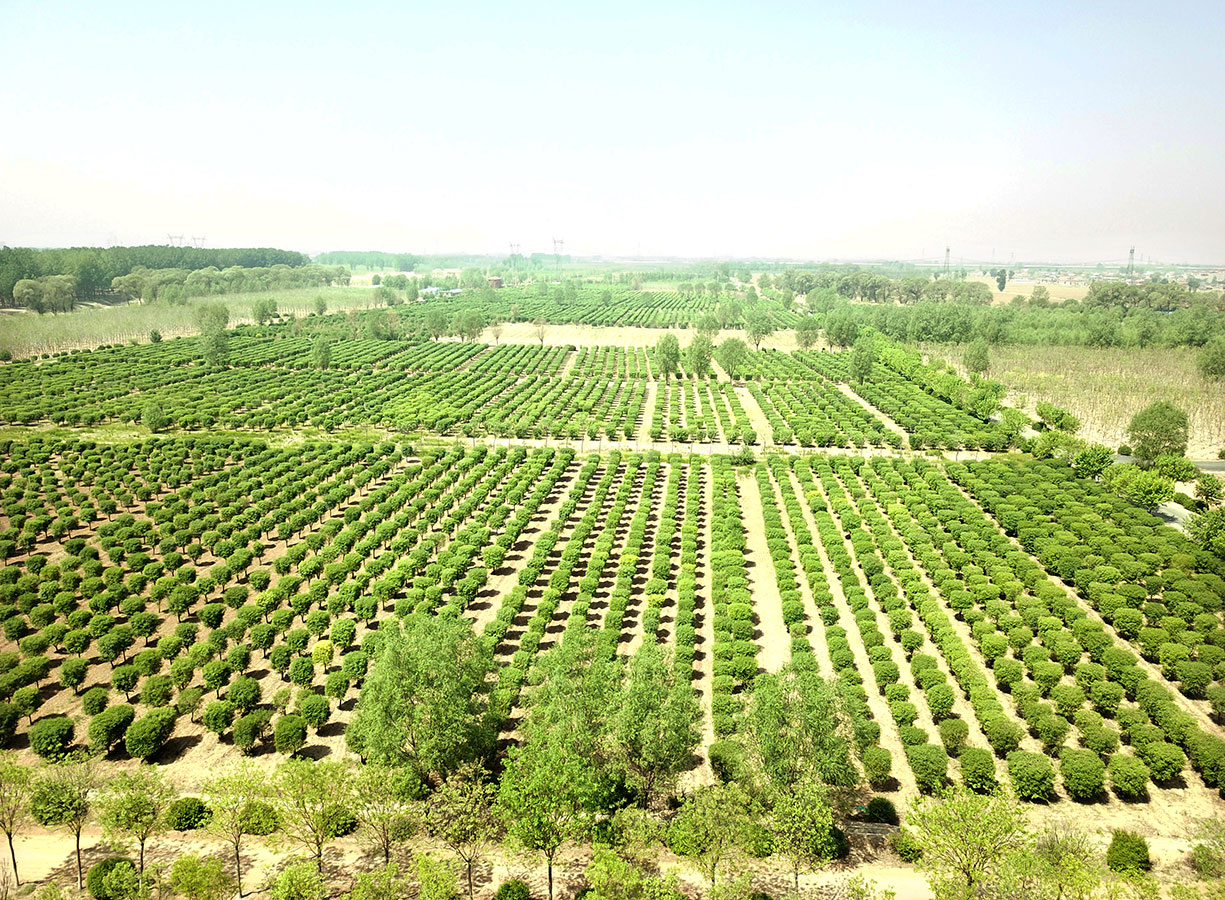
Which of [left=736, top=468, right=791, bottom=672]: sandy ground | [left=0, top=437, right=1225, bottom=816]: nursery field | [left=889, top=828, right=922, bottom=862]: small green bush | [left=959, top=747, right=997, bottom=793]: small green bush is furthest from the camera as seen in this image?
[left=736, top=468, right=791, bottom=672]: sandy ground

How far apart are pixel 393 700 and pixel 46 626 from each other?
101 ft

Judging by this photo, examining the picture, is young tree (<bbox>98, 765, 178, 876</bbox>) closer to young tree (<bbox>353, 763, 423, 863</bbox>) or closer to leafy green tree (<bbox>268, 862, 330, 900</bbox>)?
leafy green tree (<bbox>268, 862, 330, 900</bbox>)

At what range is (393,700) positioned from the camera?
2505 cm

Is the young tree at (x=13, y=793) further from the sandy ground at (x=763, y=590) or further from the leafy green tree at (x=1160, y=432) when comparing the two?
the leafy green tree at (x=1160, y=432)

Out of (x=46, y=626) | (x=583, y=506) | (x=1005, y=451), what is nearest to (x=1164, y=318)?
(x=1005, y=451)

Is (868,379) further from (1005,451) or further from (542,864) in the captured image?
(542,864)

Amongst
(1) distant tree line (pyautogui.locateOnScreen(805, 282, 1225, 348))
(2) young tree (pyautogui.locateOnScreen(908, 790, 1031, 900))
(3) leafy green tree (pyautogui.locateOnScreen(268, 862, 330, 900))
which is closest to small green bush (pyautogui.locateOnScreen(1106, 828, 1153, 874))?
(2) young tree (pyautogui.locateOnScreen(908, 790, 1031, 900))

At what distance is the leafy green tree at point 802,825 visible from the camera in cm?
2166

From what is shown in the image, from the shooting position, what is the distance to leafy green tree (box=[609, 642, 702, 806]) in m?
24.4

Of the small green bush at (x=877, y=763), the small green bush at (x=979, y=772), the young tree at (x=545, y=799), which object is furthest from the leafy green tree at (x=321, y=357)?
the small green bush at (x=979, y=772)

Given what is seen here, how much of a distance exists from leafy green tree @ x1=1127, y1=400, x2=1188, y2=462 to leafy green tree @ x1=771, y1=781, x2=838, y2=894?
66026mm

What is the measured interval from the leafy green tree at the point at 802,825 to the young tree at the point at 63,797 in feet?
79.3

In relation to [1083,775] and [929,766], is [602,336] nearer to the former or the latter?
A: [929,766]

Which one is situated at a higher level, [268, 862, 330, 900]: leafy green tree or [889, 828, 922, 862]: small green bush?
[268, 862, 330, 900]: leafy green tree
